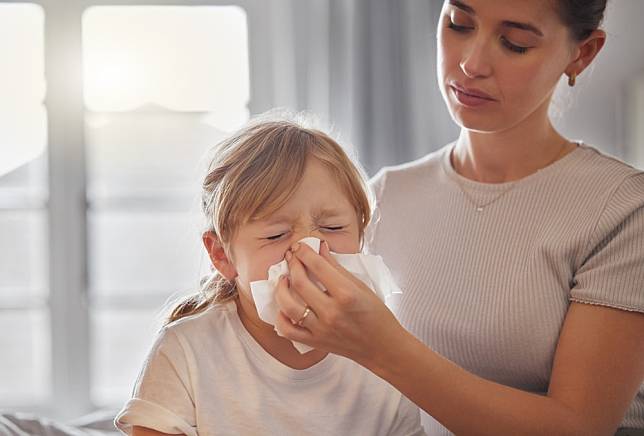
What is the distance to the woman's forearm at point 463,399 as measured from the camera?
1.40 metres

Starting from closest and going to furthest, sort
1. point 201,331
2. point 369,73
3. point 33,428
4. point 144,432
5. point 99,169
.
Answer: point 144,432, point 201,331, point 33,428, point 369,73, point 99,169

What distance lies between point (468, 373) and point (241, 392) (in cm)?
40

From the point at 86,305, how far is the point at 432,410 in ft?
8.29

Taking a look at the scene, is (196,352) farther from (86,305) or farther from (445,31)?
(86,305)

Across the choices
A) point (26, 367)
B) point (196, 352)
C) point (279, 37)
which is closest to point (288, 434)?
point (196, 352)

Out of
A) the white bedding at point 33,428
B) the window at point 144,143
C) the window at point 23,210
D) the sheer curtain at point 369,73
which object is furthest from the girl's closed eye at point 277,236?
the window at point 23,210

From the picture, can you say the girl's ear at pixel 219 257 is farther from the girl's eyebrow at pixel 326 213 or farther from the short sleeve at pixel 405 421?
the short sleeve at pixel 405 421

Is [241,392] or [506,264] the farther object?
[506,264]

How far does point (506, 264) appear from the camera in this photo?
1800 mm

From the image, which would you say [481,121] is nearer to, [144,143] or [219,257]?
[219,257]

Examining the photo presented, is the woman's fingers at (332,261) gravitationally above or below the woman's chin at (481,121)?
below

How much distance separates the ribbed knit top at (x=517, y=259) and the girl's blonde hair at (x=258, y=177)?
0.31 m

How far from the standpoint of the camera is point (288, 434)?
1.54 m

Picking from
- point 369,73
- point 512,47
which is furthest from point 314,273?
point 369,73
